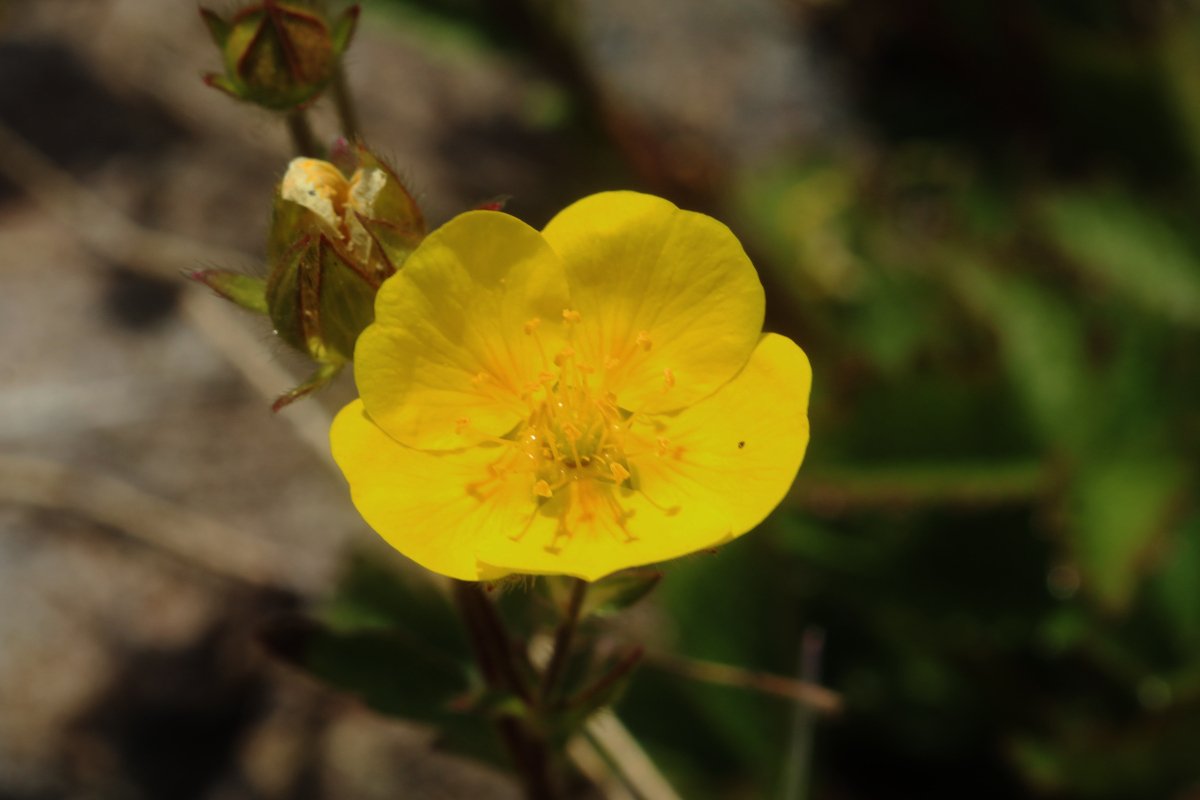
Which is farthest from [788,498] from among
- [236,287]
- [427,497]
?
[236,287]

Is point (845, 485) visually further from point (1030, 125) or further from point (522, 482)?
point (1030, 125)

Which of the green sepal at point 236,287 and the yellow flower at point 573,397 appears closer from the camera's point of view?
the yellow flower at point 573,397

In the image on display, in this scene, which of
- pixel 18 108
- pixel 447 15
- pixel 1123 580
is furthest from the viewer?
pixel 18 108

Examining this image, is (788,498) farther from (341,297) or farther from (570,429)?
(341,297)

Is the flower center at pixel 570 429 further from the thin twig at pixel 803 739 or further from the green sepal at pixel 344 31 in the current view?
the thin twig at pixel 803 739

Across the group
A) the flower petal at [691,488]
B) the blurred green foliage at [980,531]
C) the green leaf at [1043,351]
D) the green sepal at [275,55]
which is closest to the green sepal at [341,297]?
the flower petal at [691,488]

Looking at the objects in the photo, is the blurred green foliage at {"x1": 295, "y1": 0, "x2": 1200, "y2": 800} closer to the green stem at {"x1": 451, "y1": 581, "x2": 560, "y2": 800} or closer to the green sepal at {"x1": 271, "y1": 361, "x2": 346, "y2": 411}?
the green stem at {"x1": 451, "y1": 581, "x2": 560, "y2": 800}

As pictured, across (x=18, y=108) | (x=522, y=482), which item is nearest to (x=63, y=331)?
(x=18, y=108)
